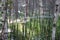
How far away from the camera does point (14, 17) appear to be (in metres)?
3.59

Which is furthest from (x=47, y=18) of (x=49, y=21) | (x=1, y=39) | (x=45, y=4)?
(x=1, y=39)

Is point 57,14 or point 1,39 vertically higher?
point 57,14

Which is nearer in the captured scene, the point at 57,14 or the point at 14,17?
the point at 57,14

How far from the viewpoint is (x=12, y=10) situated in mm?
3543

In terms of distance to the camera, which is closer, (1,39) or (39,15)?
(1,39)

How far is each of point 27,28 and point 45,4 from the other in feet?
2.18

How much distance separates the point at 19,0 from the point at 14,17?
1.30ft

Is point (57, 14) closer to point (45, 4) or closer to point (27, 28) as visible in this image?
point (45, 4)

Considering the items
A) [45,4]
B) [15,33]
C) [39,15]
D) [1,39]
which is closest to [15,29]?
[15,33]

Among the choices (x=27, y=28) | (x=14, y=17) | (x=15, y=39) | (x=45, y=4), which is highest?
(x=45, y=4)

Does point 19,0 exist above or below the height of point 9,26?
above

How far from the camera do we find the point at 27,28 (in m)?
3.52

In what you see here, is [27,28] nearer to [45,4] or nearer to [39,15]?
[39,15]

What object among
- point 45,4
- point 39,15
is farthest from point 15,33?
point 45,4
